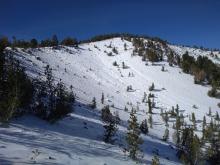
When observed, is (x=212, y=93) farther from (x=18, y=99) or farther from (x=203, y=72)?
(x=18, y=99)

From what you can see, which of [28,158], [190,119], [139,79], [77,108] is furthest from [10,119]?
[139,79]

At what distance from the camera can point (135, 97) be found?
44156 mm

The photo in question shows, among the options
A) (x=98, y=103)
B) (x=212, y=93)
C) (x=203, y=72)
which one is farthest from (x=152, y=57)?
(x=98, y=103)

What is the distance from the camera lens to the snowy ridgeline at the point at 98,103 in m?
14.5

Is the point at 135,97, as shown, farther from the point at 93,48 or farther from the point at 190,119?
the point at 93,48

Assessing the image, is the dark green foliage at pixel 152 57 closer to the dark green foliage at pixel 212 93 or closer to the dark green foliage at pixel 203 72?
the dark green foliage at pixel 203 72

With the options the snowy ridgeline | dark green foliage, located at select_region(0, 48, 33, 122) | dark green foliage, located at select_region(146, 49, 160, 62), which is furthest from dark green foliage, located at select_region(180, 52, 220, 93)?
dark green foliage, located at select_region(0, 48, 33, 122)

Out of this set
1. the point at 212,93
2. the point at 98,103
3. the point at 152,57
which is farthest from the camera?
the point at 152,57

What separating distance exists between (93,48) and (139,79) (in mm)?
19662

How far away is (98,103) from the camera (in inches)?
1421

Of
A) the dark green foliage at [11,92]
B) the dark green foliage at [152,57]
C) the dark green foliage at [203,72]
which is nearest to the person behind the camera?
the dark green foliage at [11,92]

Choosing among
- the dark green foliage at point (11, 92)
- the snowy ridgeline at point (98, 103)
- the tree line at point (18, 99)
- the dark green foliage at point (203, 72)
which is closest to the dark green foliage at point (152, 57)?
the snowy ridgeline at point (98, 103)

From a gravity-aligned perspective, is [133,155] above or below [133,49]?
below

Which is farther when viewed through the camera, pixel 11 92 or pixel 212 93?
pixel 212 93
